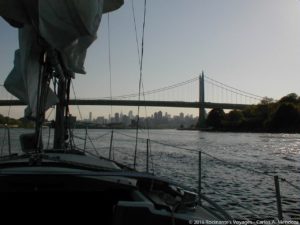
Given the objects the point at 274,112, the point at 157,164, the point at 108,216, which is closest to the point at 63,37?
the point at 108,216

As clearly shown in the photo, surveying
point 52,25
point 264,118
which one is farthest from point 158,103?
point 52,25

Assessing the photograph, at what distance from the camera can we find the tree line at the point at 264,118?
70250mm

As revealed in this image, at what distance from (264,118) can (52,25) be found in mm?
78238

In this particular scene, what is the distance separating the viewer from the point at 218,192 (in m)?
10.3

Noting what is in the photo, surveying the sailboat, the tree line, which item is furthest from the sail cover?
the tree line

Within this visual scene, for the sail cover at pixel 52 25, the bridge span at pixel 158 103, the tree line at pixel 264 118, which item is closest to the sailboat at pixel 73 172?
the sail cover at pixel 52 25

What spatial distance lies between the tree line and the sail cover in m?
67.6

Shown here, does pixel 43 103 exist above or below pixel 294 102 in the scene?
below

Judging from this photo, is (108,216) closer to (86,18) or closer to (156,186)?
(156,186)

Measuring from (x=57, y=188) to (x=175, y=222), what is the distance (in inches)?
38.3

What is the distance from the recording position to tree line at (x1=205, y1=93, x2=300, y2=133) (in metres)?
70.2

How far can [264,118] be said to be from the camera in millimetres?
78688

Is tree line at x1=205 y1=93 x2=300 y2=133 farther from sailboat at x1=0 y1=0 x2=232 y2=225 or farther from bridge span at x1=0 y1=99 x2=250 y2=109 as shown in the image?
sailboat at x1=0 y1=0 x2=232 y2=225

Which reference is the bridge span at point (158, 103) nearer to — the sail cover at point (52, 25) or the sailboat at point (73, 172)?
the sail cover at point (52, 25)
